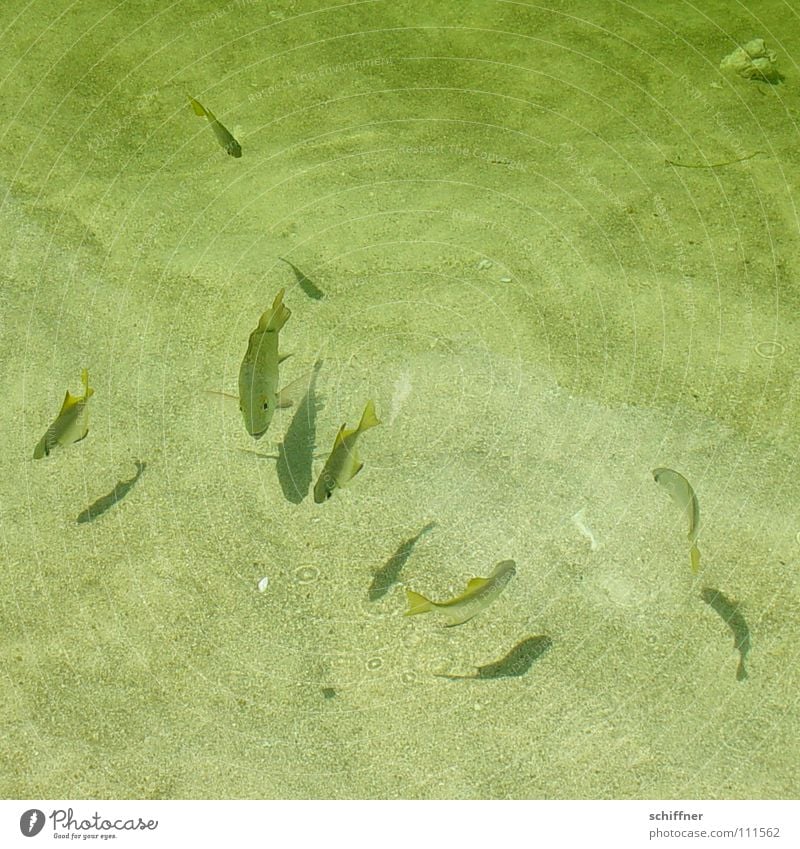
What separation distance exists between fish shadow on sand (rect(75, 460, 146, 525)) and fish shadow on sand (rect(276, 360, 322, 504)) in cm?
60

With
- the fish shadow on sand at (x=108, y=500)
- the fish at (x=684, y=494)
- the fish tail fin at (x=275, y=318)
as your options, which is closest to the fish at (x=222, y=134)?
the fish tail fin at (x=275, y=318)

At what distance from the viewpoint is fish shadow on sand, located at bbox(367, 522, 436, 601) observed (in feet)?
A: 9.87

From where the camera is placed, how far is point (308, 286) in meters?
3.83

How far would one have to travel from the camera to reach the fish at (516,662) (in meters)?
2.82

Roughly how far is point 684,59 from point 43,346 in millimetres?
3658

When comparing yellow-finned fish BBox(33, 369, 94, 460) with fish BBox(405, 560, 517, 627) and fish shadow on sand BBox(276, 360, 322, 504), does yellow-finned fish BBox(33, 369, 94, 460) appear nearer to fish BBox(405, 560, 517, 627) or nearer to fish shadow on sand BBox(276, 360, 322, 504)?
fish shadow on sand BBox(276, 360, 322, 504)

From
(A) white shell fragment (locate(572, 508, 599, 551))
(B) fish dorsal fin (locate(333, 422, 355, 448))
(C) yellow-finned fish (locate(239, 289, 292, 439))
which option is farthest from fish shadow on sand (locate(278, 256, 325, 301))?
(A) white shell fragment (locate(572, 508, 599, 551))

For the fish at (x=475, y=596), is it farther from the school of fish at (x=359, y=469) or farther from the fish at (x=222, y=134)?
the fish at (x=222, y=134)

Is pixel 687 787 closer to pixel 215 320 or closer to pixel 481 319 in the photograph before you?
pixel 481 319

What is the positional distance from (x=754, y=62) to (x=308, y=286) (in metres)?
2.67

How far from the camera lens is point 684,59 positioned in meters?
4.35

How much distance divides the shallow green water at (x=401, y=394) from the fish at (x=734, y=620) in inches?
1.2

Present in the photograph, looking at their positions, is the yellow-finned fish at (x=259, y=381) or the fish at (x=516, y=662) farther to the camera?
the fish at (x=516, y=662)
